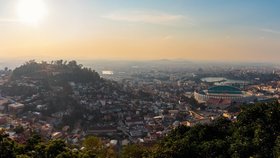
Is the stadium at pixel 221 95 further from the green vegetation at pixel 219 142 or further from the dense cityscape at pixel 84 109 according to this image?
the green vegetation at pixel 219 142

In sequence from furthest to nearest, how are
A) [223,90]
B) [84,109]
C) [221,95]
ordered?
[223,90], [221,95], [84,109]

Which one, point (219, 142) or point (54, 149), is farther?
point (219, 142)

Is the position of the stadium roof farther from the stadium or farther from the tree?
the tree

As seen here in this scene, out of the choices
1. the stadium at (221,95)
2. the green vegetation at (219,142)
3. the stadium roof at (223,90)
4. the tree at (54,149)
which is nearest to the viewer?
the green vegetation at (219,142)

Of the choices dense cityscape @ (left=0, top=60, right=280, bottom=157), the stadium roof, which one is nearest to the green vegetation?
dense cityscape @ (left=0, top=60, right=280, bottom=157)

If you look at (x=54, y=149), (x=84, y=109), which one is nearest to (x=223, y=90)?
(x=84, y=109)

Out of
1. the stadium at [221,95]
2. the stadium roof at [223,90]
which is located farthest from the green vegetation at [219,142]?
the stadium roof at [223,90]

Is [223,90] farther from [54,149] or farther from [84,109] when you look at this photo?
[54,149]

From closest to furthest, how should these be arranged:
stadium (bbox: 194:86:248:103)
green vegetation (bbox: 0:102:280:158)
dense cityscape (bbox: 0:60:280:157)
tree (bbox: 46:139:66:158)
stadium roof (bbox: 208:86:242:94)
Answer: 1. green vegetation (bbox: 0:102:280:158)
2. tree (bbox: 46:139:66:158)
3. dense cityscape (bbox: 0:60:280:157)
4. stadium (bbox: 194:86:248:103)
5. stadium roof (bbox: 208:86:242:94)
